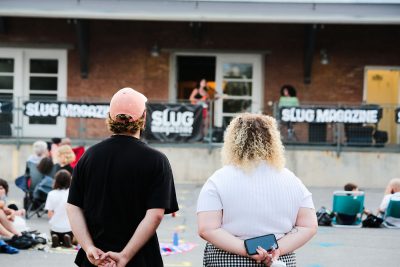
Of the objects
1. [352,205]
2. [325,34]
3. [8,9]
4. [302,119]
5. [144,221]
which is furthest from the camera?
[325,34]

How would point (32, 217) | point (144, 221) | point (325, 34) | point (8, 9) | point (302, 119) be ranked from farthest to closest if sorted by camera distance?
1. point (325, 34)
2. point (8, 9)
3. point (302, 119)
4. point (32, 217)
5. point (144, 221)

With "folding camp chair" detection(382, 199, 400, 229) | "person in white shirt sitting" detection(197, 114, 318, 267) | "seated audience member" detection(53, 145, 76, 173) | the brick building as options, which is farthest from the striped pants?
the brick building

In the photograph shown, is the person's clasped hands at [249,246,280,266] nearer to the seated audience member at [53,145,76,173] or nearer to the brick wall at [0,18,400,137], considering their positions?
the seated audience member at [53,145,76,173]

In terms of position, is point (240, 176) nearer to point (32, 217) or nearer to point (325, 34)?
point (32, 217)

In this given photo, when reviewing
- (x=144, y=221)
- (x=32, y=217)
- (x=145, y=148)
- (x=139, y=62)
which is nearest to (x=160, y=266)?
(x=144, y=221)

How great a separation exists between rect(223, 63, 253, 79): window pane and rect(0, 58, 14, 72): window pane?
6.06 m

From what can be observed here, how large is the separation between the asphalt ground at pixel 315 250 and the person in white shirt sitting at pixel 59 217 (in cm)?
18

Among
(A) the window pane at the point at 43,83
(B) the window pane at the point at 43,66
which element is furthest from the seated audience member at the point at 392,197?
(B) the window pane at the point at 43,66

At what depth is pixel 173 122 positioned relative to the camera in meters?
16.9

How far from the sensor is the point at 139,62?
66.7 feet

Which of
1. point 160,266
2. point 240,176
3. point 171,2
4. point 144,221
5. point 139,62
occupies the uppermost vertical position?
point 171,2

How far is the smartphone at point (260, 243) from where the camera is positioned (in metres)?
3.89

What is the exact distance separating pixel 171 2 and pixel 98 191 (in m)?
14.9

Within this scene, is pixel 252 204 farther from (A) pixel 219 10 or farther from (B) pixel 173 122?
(A) pixel 219 10
